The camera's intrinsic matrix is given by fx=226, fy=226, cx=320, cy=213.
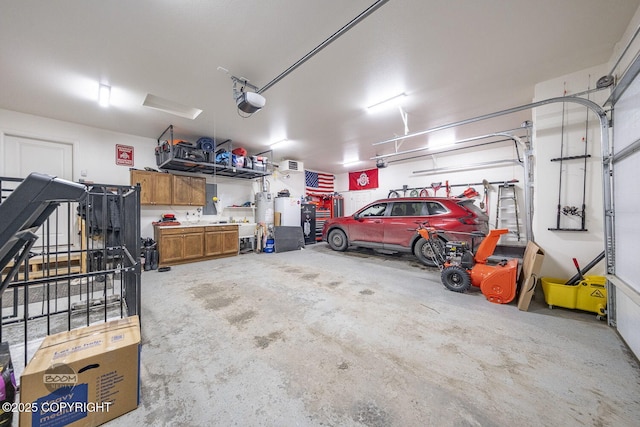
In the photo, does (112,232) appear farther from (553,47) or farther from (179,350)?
(553,47)

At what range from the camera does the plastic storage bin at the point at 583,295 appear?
2428mm

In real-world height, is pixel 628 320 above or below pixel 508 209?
below

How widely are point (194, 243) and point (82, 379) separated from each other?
426cm

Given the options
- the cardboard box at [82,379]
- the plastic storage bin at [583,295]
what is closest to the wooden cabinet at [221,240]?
the cardboard box at [82,379]

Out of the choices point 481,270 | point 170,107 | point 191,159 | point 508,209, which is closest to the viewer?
point 481,270

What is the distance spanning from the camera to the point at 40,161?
13.8 ft

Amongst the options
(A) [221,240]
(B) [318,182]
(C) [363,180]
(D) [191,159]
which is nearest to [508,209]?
(C) [363,180]

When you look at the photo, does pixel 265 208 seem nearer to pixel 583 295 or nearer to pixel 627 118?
pixel 583 295

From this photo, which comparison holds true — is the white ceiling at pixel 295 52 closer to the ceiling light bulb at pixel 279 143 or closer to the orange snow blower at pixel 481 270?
the ceiling light bulb at pixel 279 143

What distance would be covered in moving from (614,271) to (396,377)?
2524 mm

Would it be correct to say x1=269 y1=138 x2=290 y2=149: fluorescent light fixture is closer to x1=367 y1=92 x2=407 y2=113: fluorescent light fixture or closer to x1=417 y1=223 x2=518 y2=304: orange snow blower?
x1=367 y1=92 x2=407 y2=113: fluorescent light fixture

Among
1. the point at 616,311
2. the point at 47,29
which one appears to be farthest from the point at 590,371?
the point at 47,29

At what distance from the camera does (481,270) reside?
3.07 meters

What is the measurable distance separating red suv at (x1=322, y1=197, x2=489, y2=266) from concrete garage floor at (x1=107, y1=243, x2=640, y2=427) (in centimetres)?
165
